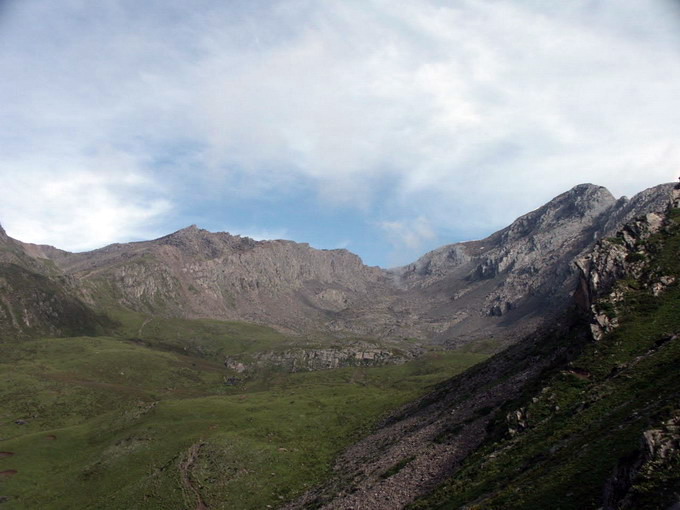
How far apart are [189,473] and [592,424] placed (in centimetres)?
6791

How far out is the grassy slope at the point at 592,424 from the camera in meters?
26.8

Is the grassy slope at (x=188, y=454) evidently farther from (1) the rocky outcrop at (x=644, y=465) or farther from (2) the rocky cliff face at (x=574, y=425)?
(1) the rocky outcrop at (x=644, y=465)

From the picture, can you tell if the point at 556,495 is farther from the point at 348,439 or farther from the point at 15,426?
the point at 15,426

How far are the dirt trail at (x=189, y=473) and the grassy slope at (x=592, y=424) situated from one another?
44494 mm

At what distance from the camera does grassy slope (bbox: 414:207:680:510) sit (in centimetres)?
2680

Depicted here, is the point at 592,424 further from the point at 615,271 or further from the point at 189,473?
the point at 189,473

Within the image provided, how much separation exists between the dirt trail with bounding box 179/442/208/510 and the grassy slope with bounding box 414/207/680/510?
44.5 meters

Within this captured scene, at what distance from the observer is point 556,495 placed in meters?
27.2

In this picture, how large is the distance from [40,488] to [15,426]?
10559 cm

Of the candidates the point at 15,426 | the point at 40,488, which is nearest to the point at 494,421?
the point at 40,488

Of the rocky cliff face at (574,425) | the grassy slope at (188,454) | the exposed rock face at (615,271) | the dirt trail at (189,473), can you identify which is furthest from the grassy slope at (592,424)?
the dirt trail at (189,473)

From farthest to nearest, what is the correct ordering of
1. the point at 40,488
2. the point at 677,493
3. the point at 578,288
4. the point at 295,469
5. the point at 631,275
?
the point at 40,488, the point at 295,469, the point at 578,288, the point at 631,275, the point at 677,493

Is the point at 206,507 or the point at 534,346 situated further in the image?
the point at 534,346

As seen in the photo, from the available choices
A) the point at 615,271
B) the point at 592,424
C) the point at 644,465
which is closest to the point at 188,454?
the point at 592,424
